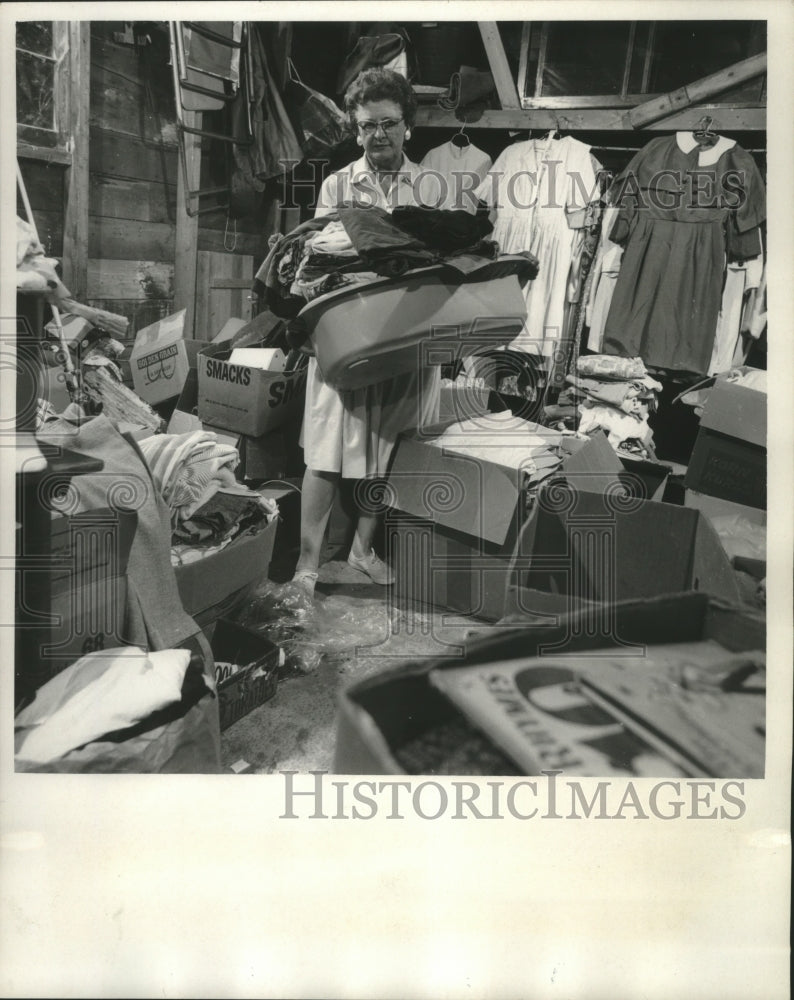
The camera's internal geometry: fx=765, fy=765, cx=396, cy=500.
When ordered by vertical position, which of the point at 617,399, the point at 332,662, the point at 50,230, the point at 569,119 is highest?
the point at 569,119

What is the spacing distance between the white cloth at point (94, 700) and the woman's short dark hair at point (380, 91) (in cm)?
135

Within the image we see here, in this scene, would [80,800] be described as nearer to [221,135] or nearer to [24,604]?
[24,604]

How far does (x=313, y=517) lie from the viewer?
223cm

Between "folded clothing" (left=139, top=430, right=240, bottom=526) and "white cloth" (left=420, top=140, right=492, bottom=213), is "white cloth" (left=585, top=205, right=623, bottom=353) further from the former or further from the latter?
"folded clothing" (left=139, top=430, right=240, bottom=526)

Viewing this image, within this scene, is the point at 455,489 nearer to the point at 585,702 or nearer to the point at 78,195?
the point at 585,702

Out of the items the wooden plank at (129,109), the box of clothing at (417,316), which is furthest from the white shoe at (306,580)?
the wooden plank at (129,109)

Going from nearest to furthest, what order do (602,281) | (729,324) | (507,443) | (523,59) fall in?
(523,59) → (507,443) → (729,324) → (602,281)

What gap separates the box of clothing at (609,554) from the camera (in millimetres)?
1523

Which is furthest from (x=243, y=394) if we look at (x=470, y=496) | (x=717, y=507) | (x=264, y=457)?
(x=717, y=507)

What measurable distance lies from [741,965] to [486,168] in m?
2.07

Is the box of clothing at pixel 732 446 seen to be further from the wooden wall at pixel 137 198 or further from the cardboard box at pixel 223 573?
the wooden wall at pixel 137 198

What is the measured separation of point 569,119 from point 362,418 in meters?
1.34

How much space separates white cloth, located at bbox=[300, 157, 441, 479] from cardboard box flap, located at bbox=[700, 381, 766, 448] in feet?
2.47

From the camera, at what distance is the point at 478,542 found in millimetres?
2098
